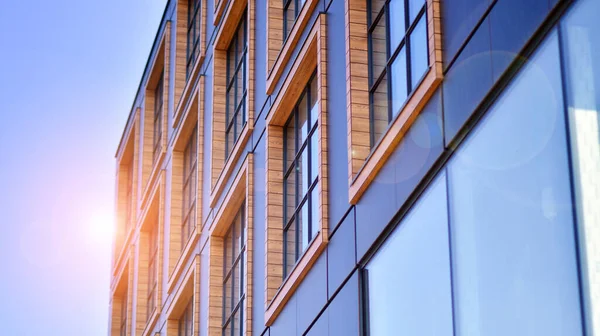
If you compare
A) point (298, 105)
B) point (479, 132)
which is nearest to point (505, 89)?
point (479, 132)

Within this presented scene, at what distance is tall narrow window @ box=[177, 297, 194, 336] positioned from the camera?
134 ft

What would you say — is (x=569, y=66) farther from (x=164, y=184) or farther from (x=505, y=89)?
(x=164, y=184)

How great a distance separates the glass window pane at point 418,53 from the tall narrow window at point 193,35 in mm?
23532

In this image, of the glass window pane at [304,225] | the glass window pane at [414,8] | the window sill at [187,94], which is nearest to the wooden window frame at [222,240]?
the glass window pane at [304,225]

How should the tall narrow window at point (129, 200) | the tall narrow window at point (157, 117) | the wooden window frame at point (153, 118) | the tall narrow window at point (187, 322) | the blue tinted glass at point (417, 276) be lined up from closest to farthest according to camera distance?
the blue tinted glass at point (417, 276)
the tall narrow window at point (187, 322)
the wooden window frame at point (153, 118)
the tall narrow window at point (157, 117)
the tall narrow window at point (129, 200)

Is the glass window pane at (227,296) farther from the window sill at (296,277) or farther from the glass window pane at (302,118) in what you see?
the glass window pane at (302,118)

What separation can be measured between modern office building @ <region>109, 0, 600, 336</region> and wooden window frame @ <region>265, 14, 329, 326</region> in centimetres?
4

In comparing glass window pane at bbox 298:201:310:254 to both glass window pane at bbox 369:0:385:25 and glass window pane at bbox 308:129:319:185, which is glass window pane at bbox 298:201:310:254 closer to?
glass window pane at bbox 308:129:319:185

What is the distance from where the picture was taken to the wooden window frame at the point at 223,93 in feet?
111

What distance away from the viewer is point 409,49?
21.8 metres

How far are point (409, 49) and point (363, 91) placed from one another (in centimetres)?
230

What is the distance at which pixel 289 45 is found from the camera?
1147 inches

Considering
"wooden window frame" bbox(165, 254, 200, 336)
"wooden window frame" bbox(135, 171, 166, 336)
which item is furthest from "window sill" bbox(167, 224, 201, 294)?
"wooden window frame" bbox(135, 171, 166, 336)

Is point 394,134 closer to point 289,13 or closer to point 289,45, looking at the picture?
point 289,45
